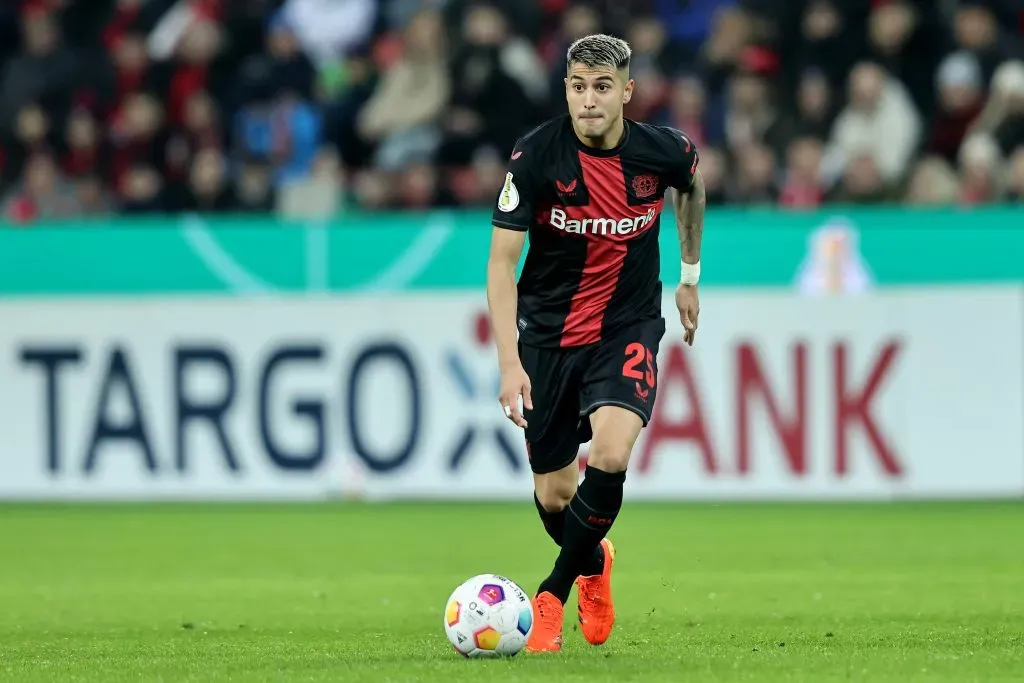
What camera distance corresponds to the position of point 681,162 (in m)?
6.98

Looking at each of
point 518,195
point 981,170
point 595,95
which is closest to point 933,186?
point 981,170

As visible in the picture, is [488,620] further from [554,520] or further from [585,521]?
[554,520]

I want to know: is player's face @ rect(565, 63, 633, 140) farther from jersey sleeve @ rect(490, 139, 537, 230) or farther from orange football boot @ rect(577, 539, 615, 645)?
orange football boot @ rect(577, 539, 615, 645)

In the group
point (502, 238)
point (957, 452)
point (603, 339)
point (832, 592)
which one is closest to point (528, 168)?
point (502, 238)

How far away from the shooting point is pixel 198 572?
9.94 metres

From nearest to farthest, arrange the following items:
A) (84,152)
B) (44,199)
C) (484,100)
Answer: (484,100)
(44,199)
(84,152)

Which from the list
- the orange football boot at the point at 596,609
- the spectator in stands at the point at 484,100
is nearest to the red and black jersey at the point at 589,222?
the orange football boot at the point at 596,609

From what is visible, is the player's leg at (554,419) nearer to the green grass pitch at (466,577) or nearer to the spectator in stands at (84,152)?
the green grass pitch at (466,577)

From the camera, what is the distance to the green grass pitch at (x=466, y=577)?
6335mm

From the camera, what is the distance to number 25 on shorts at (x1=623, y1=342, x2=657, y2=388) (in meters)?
6.88

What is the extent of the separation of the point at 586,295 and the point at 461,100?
999 centimetres

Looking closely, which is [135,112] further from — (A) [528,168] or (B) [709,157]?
(A) [528,168]

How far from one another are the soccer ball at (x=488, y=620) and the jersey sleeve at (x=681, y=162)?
5.38 ft

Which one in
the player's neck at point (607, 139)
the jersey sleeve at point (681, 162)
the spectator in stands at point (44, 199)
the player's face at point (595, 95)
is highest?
the player's face at point (595, 95)
